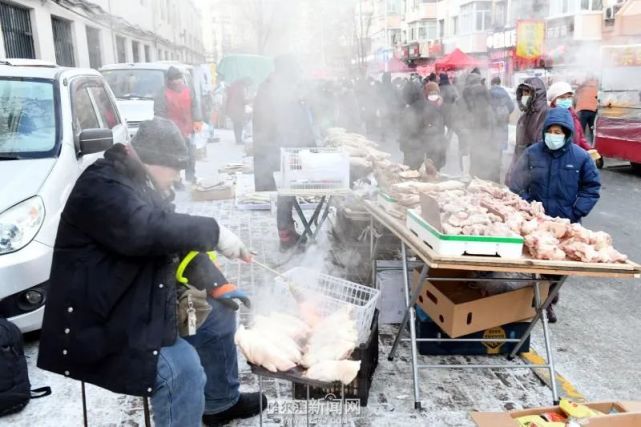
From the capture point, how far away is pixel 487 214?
334 cm

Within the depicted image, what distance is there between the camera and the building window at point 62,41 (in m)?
12.0

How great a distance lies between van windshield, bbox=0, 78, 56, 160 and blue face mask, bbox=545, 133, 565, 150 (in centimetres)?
379

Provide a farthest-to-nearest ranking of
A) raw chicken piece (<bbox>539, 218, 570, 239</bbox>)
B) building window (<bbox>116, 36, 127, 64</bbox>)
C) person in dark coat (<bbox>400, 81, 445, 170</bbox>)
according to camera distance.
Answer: building window (<bbox>116, 36, 127, 64</bbox>), person in dark coat (<bbox>400, 81, 445, 170</bbox>), raw chicken piece (<bbox>539, 218, 570, 239</bbox>)

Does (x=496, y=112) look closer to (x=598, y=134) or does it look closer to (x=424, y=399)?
(x=598, y=134)

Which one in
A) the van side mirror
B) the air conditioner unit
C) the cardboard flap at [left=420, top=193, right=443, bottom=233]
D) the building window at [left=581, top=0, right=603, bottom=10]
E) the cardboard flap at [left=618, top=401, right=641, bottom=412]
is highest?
the building window at [left=581, top=0, right=603, bottom=10]

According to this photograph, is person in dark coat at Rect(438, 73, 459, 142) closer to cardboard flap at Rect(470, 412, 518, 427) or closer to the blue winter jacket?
the blue winter jacket

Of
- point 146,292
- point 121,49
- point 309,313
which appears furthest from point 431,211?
point 121,49

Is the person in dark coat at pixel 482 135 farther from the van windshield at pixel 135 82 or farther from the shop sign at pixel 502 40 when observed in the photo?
the shop sign at pixel 502 40

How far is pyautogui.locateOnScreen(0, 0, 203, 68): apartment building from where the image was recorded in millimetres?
9914

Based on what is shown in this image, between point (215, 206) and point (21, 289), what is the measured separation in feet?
14.7

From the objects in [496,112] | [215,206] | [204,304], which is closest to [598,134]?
[496,112]

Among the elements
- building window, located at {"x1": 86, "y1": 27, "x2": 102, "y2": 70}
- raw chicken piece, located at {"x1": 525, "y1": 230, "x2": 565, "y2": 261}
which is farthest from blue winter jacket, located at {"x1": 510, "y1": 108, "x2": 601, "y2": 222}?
building window, located at {"x1": 86, "y1": 27, "x2": 102, "y2": 70}

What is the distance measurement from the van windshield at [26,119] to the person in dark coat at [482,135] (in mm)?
6839

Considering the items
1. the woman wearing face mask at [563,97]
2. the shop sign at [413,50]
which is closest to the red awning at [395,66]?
the shop sign at [413,50]
